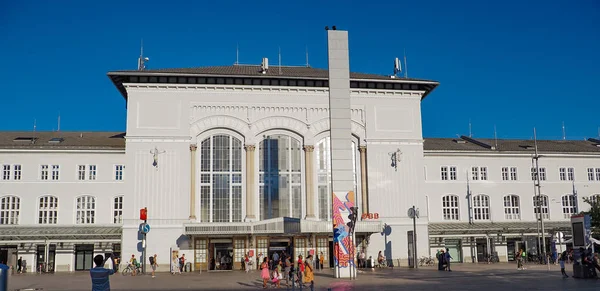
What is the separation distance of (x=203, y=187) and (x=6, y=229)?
15.9 meters

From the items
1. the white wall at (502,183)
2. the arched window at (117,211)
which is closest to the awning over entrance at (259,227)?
the arched window at (117,211)

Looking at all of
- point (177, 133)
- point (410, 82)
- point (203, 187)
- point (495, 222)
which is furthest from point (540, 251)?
point (177, 133)

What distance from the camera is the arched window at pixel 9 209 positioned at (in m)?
47.3

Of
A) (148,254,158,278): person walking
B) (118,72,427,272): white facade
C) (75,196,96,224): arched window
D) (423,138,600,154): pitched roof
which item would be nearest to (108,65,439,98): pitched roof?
(118,72,427,272): white facade

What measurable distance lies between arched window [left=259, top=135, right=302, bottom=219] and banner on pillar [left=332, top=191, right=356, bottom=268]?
1301cm

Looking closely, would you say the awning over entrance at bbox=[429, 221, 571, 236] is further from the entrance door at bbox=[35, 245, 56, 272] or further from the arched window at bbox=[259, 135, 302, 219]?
the entrance door at bbox=[35, 245, 56, 272]

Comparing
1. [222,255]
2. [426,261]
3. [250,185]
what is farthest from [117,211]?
[426,261]

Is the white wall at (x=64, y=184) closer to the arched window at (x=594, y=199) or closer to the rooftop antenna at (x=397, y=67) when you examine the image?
the rooftop antenna at (x=397, y=67)

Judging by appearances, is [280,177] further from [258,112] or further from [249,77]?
[249,77]

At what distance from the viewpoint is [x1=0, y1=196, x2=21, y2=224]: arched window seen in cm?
4731

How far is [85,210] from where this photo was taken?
48.5 meters

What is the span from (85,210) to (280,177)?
53.6 feet

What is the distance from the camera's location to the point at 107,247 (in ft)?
158

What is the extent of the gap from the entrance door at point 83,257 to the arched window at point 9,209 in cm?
533
